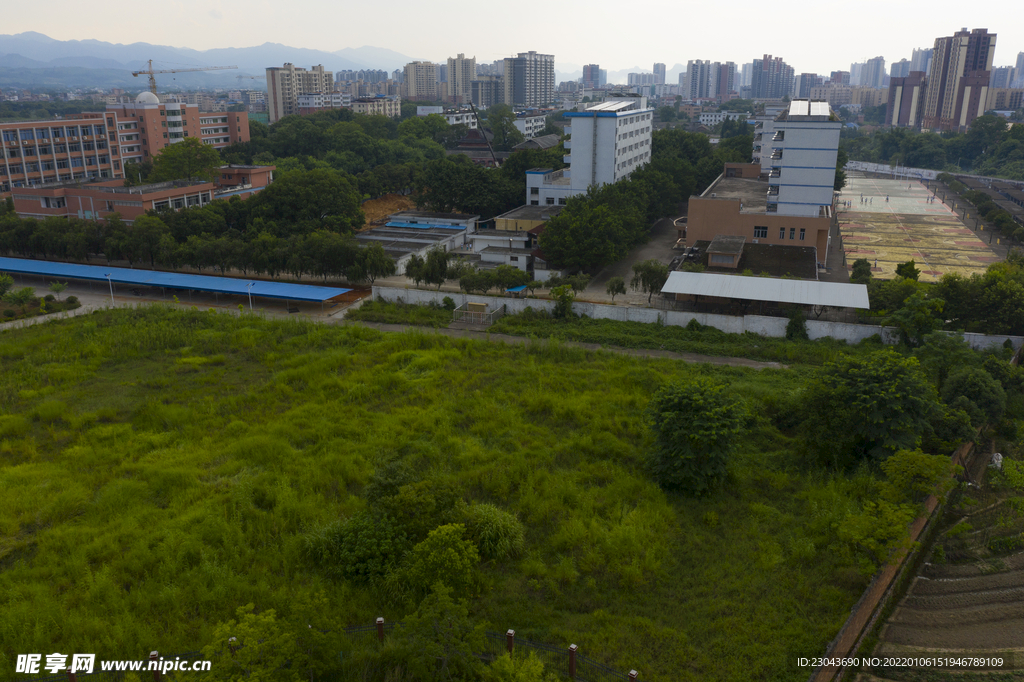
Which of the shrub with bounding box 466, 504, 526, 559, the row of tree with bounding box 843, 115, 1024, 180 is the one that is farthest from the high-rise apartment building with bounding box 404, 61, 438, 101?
the shrub with bounding box 466, 504, 526, 559

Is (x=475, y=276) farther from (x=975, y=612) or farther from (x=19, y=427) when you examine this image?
(x=975, y=612)

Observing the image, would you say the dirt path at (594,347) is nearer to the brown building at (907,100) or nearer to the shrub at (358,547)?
the shrub at (358,547)

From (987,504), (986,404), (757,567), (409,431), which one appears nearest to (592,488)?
(757,567)

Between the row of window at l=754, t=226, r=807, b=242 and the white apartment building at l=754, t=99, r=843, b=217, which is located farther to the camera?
the row of window at l=754, t=226, r=807, b=242

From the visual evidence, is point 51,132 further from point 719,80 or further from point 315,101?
point 719,80

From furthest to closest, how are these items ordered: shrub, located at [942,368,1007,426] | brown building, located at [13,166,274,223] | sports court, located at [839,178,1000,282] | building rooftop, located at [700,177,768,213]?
brown building, located at [13,166,274,223] < sports court, located at [839,178,1000,282] < building rooftop, located at [700,177,768,213] < shrub, located at [942,368,1007,426]

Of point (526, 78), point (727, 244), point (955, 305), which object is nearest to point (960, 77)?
point (526, 78)

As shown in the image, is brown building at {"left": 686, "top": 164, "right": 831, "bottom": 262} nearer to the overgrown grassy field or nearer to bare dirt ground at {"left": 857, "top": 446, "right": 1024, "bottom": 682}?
the overgrown grassy field
